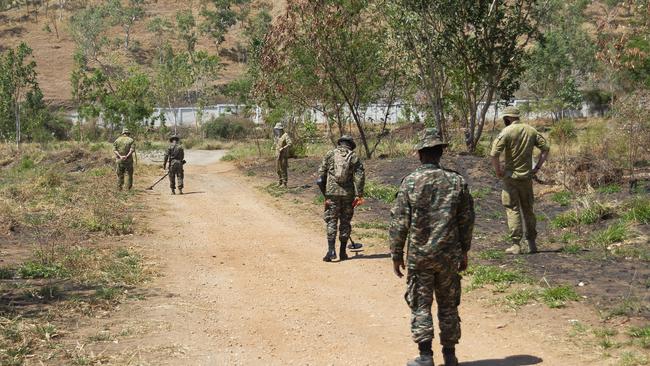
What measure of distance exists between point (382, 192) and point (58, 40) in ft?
308

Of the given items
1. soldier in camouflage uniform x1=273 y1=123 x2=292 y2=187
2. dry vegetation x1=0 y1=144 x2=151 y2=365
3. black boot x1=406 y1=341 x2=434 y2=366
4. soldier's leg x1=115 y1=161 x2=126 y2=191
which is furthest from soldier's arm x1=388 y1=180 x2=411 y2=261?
soldier's leg x1=115 y1=161 x2=126 y2=191

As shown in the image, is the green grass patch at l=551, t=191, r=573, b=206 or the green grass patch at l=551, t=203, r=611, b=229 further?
the green grass patch at l=551, t=191, r=573, b=206

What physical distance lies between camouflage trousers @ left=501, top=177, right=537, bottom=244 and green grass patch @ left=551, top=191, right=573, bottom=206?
15.7ft

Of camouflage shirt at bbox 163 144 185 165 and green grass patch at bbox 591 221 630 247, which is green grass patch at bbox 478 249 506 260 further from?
camouflage shirt at bbox 163 144 185 165

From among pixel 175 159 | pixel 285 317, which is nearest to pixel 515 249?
pixel 285 317

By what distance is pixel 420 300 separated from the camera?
20.7 ft

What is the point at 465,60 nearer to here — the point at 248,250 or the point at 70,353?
the point at 248,250

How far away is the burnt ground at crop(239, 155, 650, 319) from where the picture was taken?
8.43 m

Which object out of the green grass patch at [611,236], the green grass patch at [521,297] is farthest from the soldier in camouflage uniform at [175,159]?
the green grass patch at [521,297]

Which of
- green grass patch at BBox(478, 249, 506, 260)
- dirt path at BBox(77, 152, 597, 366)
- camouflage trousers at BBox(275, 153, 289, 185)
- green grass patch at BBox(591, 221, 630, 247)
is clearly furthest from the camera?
camouflage trousers at BBox(275, 153, 289, 185)

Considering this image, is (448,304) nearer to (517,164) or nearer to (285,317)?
(285,317)

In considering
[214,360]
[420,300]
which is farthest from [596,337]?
[214,360]

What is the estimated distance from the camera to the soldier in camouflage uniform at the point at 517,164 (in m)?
10.5

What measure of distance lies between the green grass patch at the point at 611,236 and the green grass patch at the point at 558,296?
2866 millimetres
